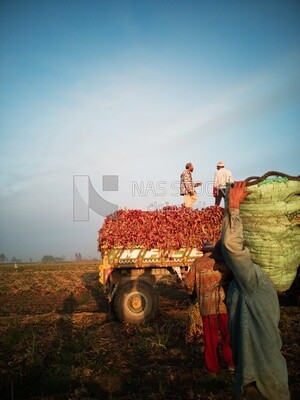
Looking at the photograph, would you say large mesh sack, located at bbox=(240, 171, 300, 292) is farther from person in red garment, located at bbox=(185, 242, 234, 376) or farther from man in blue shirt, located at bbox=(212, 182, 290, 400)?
person in red garment, located at bbox=(185, 242, 234, 376)

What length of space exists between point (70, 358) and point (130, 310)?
2.47 m

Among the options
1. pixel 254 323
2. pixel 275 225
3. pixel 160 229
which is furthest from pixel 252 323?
pixel 160 229

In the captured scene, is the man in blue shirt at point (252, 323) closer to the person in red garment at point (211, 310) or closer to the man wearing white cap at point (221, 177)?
the person in red garment at point (211, 310)

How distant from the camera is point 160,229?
820cm

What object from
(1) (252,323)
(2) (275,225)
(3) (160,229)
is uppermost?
(2) (275,225)

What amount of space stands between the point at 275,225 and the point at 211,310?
3.11 m

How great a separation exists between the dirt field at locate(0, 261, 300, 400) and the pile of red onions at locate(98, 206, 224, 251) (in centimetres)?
193

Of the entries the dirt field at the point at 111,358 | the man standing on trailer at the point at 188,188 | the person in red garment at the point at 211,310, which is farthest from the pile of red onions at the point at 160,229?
the person in red garment at the point at 211,310

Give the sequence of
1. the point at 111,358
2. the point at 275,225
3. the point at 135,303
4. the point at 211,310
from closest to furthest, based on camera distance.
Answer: the point at 275,225 → the point at 211,310 → the point at 111,358 → the point at 135,303

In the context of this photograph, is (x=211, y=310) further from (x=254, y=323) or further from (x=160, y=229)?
(x=160, y=229)

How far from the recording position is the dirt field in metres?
4.58

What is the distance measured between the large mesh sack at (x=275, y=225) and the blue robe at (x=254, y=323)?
0.34 feet

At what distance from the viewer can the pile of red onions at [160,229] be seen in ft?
26.6

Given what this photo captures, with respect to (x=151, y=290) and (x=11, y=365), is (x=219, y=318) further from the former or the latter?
(x=11, y=365)
